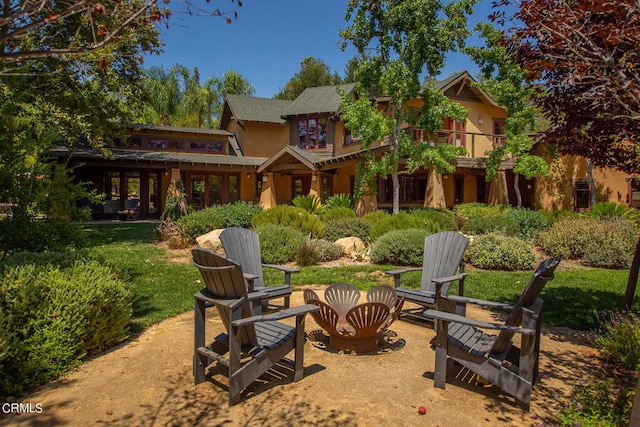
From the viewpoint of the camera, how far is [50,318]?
3830mm

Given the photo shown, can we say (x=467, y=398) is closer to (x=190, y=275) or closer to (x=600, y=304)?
(x=600, y=304)

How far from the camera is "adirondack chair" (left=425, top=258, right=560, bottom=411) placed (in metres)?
3.29

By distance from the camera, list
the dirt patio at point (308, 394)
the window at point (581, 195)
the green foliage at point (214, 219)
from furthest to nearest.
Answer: the window at point (581, 195) < the green foliage at point (214, 219) < the dirt patio at point (308, 394)

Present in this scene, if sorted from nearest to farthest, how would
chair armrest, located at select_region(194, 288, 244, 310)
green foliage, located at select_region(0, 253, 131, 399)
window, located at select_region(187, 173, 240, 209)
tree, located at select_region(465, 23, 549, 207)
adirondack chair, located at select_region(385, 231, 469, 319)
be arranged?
chair armrest, located at select_region(194, 288, 244, 310), green foliage, located at select_region(0, 253, 131, 399), adirondack chair, located at select_region(385, 231, 469, 319), tree, located at select_region(465, 23, 549, 207), window, located at select_region(187, 173, 240, 209)

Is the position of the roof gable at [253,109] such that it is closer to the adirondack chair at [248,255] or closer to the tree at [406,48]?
the tree at [406,48]

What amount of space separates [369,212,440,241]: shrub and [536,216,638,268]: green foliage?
3.25 meters

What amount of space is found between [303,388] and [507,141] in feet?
58.2

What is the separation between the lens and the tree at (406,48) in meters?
15.4

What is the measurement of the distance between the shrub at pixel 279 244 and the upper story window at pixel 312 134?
14027mm

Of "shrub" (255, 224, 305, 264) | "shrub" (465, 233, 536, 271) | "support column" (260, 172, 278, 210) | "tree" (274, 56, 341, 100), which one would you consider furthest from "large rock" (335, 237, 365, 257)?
"tree" (274, 56, 341, 100)

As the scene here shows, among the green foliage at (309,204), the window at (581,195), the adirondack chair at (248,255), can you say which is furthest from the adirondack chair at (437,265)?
the window at (581,195)

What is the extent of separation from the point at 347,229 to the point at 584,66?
9617 millimetres

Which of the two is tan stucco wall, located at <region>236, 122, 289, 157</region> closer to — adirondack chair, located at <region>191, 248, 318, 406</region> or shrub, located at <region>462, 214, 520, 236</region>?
shrub, located at <region>462, 214, 520, 236</region>

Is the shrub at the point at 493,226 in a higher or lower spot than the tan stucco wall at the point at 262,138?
lower
